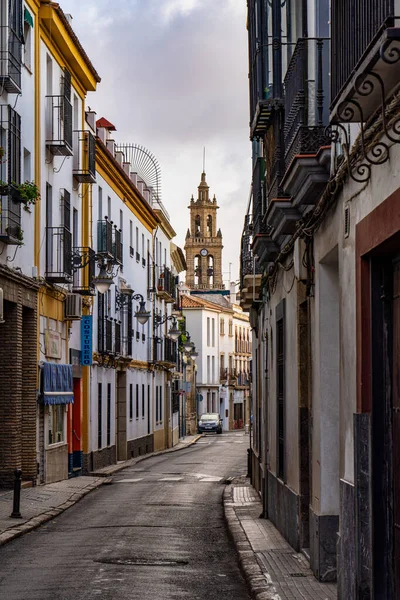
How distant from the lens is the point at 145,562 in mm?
12977

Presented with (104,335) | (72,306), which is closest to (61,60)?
(72,306)

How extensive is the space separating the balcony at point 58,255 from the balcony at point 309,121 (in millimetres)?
13354

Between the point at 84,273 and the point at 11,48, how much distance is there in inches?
398

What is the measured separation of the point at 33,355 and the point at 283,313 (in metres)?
9.79

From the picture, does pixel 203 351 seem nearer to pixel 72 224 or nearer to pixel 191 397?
pixel 191 397

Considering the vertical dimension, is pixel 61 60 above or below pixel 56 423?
above

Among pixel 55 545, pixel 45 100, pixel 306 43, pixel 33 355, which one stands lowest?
pixel 55 545

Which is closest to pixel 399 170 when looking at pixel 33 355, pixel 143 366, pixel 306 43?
pixel 306 43

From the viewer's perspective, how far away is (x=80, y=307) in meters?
27.8

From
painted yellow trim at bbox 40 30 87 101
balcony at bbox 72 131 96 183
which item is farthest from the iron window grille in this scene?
balcony at bbox 72 131 96 183

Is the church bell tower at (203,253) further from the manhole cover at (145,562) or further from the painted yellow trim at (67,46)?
the manhole cover at (145,562)

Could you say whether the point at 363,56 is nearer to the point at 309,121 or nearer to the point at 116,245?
the point at 309,121

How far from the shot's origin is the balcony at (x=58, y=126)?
82.9ft

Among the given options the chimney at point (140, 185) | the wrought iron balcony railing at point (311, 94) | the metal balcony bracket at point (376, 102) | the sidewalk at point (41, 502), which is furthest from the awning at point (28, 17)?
the chimney at point (140, 185)
